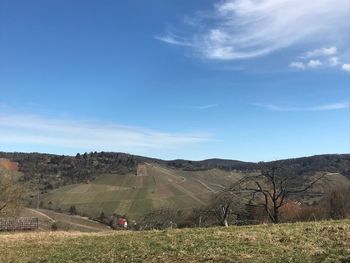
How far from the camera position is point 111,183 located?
6855 inches

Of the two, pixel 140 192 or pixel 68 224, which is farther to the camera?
pixel 140 192

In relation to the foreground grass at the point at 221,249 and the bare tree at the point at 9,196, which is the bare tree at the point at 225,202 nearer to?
the bare tree at the point at 9,196

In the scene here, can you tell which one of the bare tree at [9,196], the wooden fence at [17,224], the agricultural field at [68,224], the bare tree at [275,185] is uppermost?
the bare tree at [275,185]

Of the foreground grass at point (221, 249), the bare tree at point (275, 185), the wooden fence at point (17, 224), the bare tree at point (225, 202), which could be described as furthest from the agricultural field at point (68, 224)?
the foreground grass at point (221, 249)

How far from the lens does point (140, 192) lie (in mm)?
154250

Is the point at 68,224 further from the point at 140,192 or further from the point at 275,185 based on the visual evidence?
the point at 275,185

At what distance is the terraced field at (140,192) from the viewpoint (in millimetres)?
134375

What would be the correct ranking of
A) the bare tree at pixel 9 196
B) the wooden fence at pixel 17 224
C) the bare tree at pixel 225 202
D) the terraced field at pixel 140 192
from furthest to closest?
the terraced field at pixel 140 192, the bare tree at pixel 9 196, the bare tree at pixel 225 202, the wooden fence at pixel 17 224

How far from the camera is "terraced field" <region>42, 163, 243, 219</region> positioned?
441 feet

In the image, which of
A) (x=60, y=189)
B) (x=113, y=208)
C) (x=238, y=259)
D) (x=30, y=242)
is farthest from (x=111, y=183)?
(x=238, y=259)

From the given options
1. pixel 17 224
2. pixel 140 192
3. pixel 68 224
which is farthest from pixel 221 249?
pixel 140 192

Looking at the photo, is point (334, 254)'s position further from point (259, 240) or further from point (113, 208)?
point (113, 208)

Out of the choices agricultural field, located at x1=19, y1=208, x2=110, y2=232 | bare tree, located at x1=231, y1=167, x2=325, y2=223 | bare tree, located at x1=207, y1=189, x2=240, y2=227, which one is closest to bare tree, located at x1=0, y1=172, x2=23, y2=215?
agricultural field, located at x1=19, y1=208, x2=110, y2=232

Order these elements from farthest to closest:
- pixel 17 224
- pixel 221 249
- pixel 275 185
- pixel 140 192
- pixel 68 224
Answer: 1. pixel 140 192
2. pixel 68 224
3. pixel 17 224
4. pixel 275 185
5. pixel 221 249
